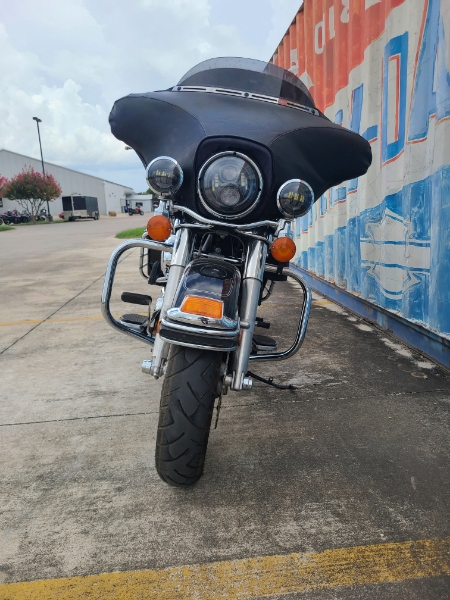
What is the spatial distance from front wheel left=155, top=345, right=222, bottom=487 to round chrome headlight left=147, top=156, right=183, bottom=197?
0.73 metres

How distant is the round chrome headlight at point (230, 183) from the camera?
1982mm

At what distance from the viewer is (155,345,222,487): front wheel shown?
1.81 m

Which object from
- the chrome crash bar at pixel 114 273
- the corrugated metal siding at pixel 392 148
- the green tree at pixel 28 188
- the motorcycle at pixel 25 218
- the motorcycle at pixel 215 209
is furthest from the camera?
the motorcycle at pixel 25 218

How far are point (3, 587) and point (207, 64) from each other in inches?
108

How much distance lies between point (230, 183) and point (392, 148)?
2.31 metres

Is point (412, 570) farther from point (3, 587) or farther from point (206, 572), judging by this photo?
point (3, 587)

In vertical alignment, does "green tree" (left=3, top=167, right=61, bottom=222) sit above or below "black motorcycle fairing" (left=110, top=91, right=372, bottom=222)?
above

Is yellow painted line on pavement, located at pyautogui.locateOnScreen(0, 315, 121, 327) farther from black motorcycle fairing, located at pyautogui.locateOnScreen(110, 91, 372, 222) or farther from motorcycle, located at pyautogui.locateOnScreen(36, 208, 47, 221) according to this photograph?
motorcycle, located at pyautogui.locateOnScreen(36, 208, 47, 221)

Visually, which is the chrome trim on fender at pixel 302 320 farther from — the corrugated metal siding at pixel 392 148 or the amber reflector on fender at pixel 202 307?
the corrugated metal siding at pixel 392 148

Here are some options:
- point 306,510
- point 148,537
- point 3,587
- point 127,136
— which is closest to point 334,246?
point 127,136

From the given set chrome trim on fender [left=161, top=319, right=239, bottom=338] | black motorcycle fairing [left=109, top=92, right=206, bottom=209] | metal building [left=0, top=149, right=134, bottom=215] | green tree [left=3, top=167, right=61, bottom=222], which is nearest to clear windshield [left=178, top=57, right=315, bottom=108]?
black motorcycle fairing [left=109, top=92, right=206, bottom=209]

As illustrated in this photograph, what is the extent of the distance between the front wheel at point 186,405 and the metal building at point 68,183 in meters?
50.7

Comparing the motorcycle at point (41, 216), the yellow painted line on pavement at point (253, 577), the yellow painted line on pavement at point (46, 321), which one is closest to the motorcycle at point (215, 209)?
the yellow painted line on pavement at point (253, 577)

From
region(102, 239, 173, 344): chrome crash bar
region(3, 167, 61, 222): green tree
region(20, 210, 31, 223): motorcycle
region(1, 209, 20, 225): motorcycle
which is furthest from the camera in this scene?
region(20, 210, 31, 223): motorcycle
